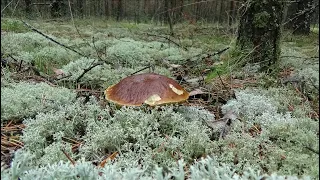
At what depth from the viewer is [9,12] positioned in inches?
176

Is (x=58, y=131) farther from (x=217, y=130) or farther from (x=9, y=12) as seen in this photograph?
(x=9, y=12)

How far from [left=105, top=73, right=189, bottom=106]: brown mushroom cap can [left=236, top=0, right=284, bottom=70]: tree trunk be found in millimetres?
1350

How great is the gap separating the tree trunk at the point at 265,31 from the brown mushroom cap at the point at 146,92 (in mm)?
1350

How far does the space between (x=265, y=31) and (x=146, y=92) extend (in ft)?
5.55

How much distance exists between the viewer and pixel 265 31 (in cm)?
326

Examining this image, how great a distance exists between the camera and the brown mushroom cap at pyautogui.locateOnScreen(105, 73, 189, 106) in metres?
2.04

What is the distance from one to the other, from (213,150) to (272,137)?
0.35 m

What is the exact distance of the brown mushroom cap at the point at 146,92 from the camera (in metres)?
2.04

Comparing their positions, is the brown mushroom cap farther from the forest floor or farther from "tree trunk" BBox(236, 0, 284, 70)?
"tree trunk" BBox(236, 0, 284, 70)

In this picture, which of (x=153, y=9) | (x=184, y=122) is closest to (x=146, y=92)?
(x=184, y=122)

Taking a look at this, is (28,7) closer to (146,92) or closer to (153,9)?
(146,92)

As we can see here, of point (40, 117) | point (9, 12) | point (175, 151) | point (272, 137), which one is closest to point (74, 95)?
point (40, 117)

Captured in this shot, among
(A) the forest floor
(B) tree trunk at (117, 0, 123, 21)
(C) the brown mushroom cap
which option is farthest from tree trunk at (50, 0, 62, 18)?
(C) the brown mushroom cap

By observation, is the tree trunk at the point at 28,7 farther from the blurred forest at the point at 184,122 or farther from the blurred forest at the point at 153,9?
the blurred forest at the point at 153,9
